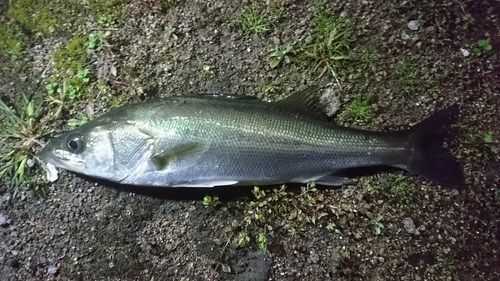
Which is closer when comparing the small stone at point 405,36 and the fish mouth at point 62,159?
the fish mouth at point 62,159

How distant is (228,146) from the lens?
10.2ft

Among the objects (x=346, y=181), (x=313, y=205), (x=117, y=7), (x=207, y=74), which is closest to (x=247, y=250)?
(x=313, y=205)

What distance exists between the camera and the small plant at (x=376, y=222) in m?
3.48

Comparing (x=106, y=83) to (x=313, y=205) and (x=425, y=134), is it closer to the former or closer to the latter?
(x=313, y=205)

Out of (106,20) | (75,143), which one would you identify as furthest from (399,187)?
(106,20)

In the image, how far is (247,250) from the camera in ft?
11.5

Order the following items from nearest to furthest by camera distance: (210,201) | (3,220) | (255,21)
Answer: (210,201) < (3,220) < (255,21)

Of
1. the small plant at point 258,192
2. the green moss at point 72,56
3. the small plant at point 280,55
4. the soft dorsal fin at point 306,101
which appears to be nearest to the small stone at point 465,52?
the soft dorsal fin at point 306,101

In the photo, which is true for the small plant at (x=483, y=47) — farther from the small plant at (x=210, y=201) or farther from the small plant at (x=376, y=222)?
the small plant at (x=210, y=201)

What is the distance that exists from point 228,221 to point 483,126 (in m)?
2.52

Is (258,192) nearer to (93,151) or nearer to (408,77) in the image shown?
(93,151)

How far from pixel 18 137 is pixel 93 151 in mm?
1036

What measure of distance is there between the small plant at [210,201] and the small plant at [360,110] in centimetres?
147

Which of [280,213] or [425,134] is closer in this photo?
[425,134]
